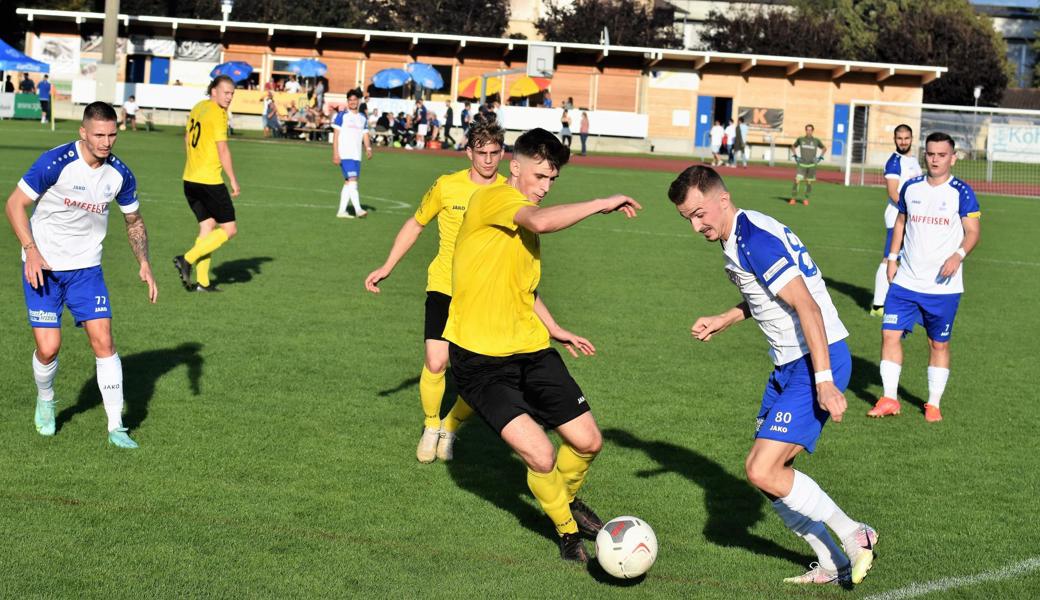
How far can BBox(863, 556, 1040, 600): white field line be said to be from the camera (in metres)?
5.85

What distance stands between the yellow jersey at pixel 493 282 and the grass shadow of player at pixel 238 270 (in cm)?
917

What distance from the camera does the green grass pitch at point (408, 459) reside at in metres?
5.96

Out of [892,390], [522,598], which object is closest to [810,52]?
[892,390]

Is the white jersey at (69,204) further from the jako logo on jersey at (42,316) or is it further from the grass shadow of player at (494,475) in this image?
the grass shadow of player at (494,475)

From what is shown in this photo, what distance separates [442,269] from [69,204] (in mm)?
2431

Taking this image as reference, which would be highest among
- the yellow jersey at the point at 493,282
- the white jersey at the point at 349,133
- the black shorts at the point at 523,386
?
the white jersey at the point at 349,133

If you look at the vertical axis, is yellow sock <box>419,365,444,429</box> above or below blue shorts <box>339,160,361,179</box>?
below

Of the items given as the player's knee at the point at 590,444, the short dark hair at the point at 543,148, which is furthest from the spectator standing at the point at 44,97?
the player's knee at the point at 590,444

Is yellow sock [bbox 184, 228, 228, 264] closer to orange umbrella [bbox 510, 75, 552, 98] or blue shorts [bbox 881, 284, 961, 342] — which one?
blue shorts [bbox 881, 284, 961, 342]

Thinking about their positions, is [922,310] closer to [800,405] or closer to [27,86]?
[800,405]

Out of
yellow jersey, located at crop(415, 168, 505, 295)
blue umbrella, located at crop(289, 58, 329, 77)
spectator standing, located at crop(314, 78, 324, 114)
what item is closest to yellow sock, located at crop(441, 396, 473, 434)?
yellow jersey, located at crop(415, 168, 505, 295)

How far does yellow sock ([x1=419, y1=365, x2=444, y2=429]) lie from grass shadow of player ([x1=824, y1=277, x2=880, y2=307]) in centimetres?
907

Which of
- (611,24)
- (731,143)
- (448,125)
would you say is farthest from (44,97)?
(611,24)

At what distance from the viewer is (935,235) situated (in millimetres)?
10000
